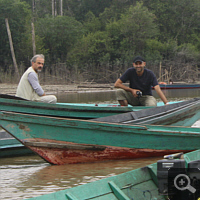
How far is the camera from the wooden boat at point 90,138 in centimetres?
495

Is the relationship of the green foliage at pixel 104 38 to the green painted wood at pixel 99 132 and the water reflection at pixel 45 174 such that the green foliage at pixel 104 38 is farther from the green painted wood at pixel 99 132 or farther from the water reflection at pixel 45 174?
the green painted wood at pixel 99 132

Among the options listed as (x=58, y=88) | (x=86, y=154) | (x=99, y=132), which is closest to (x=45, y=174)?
(x=86, y=154)

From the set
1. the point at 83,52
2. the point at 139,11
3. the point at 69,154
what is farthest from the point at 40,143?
the point at 139,11

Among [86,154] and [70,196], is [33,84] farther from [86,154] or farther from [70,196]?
[70,196]

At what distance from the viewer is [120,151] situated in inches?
218

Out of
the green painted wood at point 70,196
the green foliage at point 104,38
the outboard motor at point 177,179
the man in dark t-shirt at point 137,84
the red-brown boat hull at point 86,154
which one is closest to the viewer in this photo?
the green painted wood at point 70,196

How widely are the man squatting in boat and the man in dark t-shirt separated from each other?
1408 mm

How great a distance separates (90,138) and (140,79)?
2.34 meters

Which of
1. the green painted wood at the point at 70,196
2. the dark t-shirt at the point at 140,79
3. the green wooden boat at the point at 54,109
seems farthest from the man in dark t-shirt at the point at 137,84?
the green painted wood at the point at 70,196

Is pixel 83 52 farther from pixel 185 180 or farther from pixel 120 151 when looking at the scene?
pixel 185 180

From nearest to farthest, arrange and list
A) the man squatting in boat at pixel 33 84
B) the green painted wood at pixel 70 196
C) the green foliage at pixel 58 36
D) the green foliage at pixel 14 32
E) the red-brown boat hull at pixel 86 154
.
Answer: the green painted wood at pixel 70 196
the red-brown boat hull at pixel 86 154
the man squatting in boat at pixel 33 84
the green foliage at pixel 14 32
the green foliage at pixel 58 36

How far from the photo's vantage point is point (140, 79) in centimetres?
722

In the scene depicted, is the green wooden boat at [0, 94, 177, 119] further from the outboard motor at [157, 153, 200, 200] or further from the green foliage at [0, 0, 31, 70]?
the green foliage at [0, 0, 31, 70]

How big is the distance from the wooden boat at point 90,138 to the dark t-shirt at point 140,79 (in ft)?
5.46
